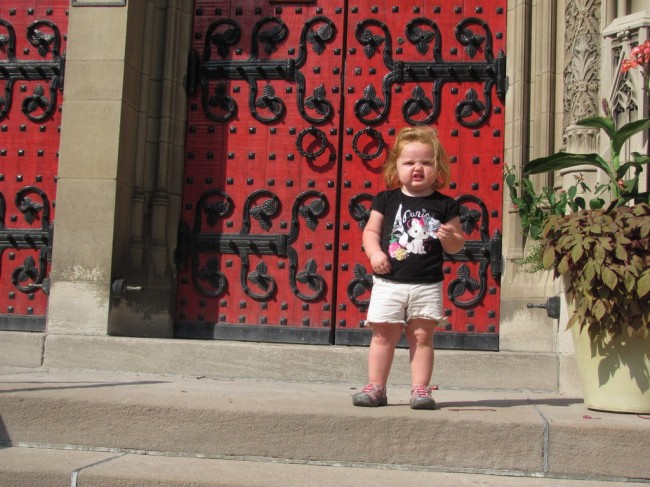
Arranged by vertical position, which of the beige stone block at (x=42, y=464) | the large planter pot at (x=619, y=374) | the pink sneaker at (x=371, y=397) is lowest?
the beige stone block at (x=42, y=464)

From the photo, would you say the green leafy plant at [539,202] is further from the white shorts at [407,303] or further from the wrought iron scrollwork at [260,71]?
the wrought iron scrollwork at [260,71]

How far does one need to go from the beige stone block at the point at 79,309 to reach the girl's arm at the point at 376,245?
225 centimetres

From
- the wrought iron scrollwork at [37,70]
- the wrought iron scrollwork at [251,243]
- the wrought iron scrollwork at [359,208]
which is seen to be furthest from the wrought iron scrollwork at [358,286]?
the wrought iron scrollwork at [37,70]

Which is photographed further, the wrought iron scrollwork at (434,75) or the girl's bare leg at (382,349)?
the wrought iron scrollwork at (434,75)

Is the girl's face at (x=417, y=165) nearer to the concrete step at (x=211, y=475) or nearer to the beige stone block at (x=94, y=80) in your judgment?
the concrete step at (x=211, y=475)

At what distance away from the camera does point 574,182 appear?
4.70 metres

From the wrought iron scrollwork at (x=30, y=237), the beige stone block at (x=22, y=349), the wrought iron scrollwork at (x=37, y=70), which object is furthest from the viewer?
the wrought iron scrollwork at (x=37, y=70)

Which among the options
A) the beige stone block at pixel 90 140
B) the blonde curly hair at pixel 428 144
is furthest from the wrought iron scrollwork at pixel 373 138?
the blonde curly hair at pixel 428 144

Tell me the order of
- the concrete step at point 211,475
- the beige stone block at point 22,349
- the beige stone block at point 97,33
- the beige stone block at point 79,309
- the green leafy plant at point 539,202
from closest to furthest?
the concrete step at point 211,475 < the green leafy plant at point 539,202 < the beige stone block at point 22,349 < the beige stone block at point 79,309 < the beige stone block at point 97,33

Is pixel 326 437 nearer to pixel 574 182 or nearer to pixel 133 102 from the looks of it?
pixel 574 182

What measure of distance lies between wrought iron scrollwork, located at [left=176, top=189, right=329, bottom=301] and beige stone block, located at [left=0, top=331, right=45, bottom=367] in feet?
3.56

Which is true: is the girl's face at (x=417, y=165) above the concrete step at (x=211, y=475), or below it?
above

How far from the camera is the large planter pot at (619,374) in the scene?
11.1 ft

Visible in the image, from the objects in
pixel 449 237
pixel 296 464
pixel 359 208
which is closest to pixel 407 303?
pixel 449 237
